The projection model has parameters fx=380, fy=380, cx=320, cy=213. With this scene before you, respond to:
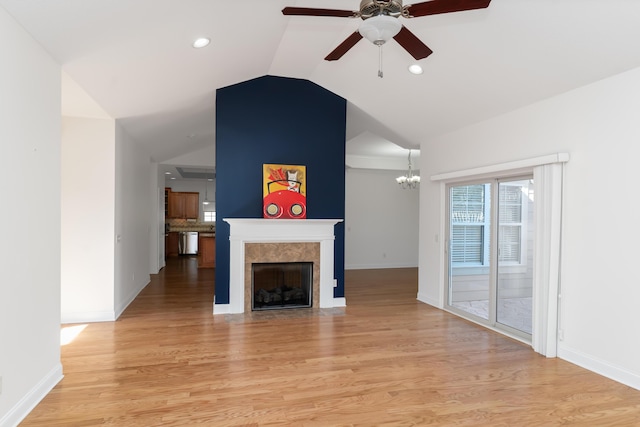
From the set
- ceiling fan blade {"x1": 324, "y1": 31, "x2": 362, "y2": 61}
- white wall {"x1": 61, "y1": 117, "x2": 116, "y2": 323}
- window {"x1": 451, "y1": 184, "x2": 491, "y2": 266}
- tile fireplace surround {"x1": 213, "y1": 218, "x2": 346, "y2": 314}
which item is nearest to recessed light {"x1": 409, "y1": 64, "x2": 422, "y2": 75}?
ceiling fan blade {"x1": 324, "y1": 31, "x2": 362, "y2": 61}

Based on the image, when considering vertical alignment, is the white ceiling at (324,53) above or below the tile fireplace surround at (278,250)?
above

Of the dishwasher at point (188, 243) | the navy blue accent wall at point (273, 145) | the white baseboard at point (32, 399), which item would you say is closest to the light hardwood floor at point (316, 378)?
the white baseboard at point (32, 399)

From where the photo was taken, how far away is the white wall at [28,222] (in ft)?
7.45

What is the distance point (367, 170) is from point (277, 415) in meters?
7.35

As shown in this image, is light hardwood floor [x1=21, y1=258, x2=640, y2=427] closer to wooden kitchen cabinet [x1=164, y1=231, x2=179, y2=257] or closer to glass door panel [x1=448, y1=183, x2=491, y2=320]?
glass door panel [x1=448, y1=183, x2=491, y2=320]

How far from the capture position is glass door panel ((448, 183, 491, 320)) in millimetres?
4879

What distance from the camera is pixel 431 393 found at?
290 cm

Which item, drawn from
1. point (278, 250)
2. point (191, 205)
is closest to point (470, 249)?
point (278, 250)

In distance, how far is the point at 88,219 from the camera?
464 cm

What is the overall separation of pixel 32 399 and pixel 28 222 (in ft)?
3.97

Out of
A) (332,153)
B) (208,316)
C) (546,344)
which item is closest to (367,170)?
(332,153)

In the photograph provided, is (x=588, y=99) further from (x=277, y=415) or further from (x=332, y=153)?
(x=277, y=415)

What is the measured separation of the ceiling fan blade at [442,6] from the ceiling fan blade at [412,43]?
0.20m

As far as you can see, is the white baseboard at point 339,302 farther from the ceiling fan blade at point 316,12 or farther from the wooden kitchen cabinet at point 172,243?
the wooden kitchen cabinet at point 172,243
